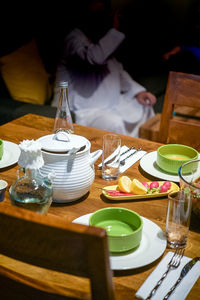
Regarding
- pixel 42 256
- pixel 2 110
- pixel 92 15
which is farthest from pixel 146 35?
pixel 42 256

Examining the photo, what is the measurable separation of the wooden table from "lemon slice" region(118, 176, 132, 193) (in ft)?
0.14

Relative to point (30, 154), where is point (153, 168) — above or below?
below

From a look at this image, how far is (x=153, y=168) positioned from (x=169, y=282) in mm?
517

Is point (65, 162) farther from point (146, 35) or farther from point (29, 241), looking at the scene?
point (146, 35)

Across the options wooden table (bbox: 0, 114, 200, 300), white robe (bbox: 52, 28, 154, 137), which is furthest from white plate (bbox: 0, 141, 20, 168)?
white robe (bbox: 52, 28, 154, 137)

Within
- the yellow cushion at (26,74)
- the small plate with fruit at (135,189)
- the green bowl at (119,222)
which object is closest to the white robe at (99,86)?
the yellow cushion at (26,74)

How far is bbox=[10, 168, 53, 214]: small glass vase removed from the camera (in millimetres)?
823

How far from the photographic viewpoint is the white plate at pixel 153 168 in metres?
1.12

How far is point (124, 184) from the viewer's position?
1.02 metres

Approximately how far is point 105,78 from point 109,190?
2.11 metres

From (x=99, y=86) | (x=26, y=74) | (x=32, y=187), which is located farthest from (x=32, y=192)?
(x=99, y=86)

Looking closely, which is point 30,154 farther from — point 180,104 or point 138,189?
point 180,104

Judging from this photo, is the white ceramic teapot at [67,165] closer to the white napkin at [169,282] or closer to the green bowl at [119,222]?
the green bowl at [119,222]

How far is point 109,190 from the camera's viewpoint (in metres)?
1.02
